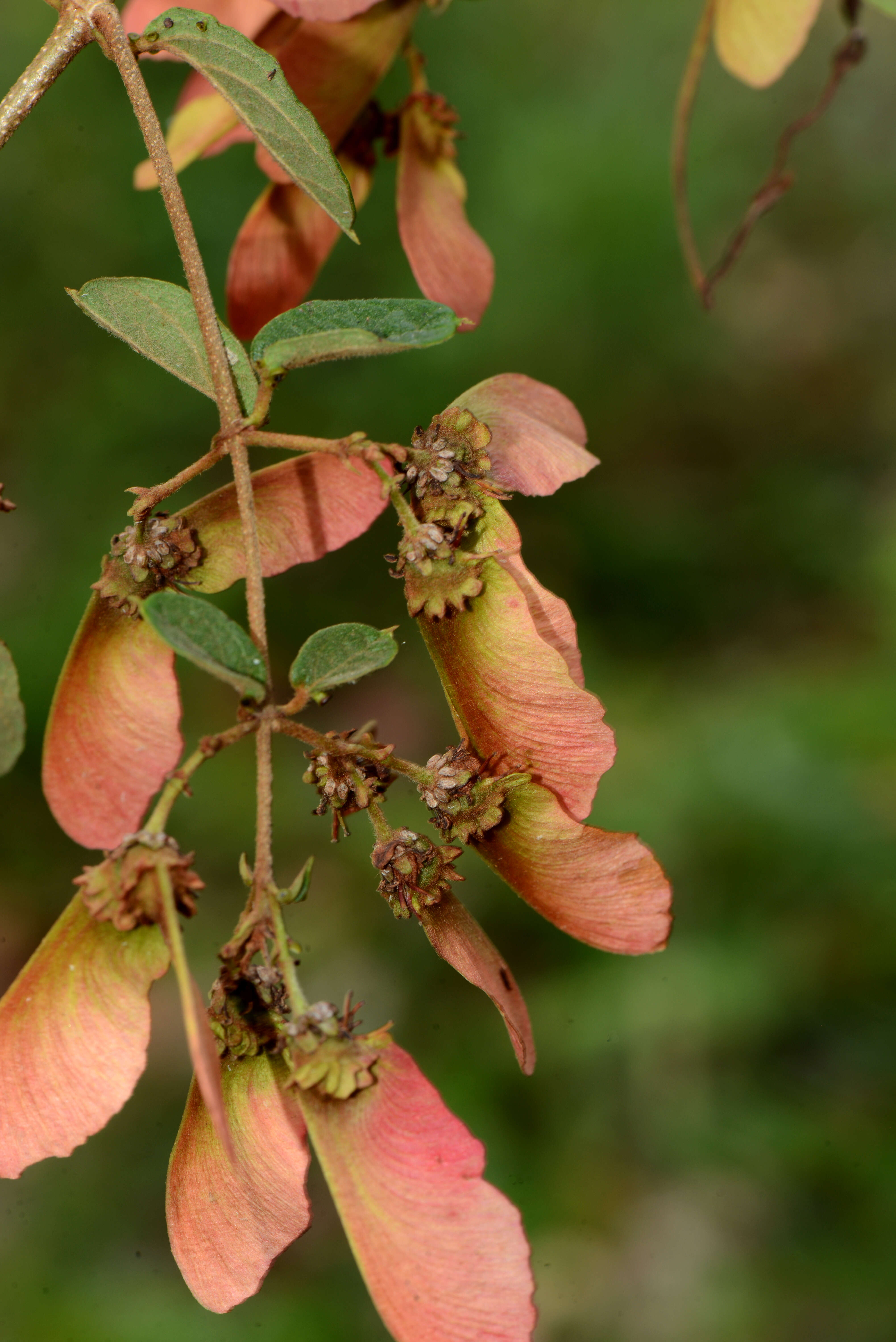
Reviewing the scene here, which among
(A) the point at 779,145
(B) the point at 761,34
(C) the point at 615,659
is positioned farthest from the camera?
(C) the point at 615,659

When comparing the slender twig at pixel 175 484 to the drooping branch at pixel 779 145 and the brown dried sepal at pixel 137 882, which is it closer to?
the brown dried sepal at pixel 137 882

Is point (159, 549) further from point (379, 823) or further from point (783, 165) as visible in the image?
point (783, 165)

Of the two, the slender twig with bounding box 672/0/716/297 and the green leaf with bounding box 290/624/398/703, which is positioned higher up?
the slender twig with bounding box 672/0/716/297

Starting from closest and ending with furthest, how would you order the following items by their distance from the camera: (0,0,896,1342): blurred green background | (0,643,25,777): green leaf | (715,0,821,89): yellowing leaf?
1. (0,643,25,777): green leaf
2. (715,0,821,89): yellowing leaf
3. (0,0,896,1342): blurred green background

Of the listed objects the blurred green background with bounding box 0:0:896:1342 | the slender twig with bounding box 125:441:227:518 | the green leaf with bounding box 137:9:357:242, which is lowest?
the blurred green background with bounding box 0:0:896:1342

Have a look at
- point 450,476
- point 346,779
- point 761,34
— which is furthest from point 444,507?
point 761,34

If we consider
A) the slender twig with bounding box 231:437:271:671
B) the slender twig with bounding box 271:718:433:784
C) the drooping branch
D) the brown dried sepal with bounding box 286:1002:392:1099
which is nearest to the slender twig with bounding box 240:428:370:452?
the slender twig with bounding box 231:437:271:671

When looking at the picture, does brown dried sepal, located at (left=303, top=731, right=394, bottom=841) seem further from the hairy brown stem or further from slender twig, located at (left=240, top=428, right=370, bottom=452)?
the hairy brown stem

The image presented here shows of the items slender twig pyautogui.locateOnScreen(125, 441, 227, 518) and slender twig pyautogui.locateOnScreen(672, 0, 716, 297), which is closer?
slender twig pyautogui.locateOnScreen(125, 441, 227, 518)
